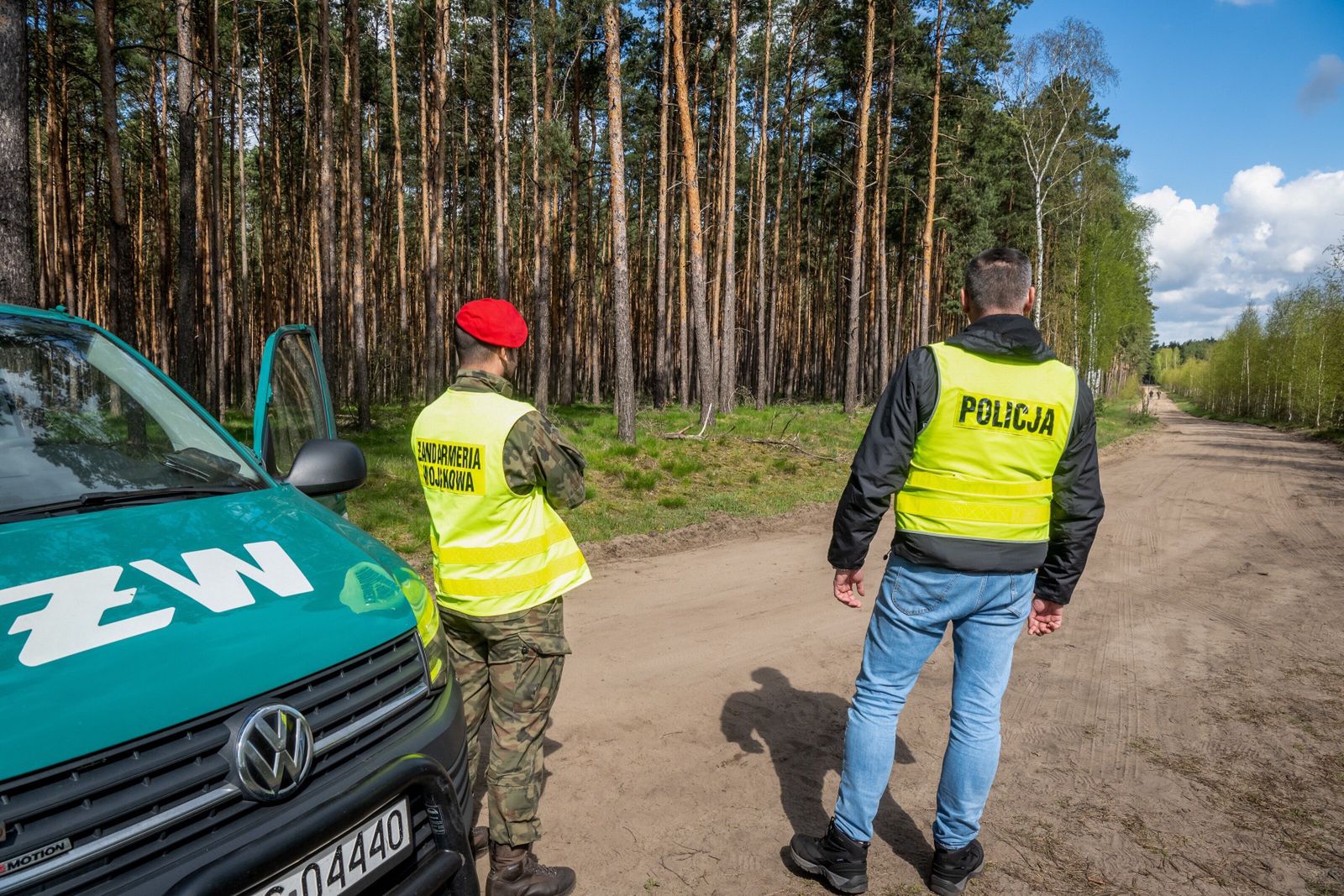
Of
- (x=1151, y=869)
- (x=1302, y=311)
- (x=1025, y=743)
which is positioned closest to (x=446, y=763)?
(x=1151, y=869)

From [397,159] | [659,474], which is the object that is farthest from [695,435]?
[397,159]

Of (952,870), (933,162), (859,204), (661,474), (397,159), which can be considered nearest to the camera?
(952,870)

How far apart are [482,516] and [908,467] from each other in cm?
160

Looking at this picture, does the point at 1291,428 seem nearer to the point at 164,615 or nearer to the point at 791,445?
the point at 791,445

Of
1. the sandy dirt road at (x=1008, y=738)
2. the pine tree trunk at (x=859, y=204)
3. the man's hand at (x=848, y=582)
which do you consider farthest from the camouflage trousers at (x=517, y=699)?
the pine tree trunk at (x=859, y=204)

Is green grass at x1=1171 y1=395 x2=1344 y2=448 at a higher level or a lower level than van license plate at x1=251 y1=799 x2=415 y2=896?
lower

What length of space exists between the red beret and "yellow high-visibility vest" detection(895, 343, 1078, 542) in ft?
5.13

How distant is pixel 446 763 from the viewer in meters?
2.23

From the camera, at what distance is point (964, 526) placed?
2.79 metres

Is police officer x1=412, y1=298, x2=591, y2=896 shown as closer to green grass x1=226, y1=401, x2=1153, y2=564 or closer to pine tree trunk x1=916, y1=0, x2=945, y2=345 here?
green grass x1=226, y1=401, x2=1153, y2=564

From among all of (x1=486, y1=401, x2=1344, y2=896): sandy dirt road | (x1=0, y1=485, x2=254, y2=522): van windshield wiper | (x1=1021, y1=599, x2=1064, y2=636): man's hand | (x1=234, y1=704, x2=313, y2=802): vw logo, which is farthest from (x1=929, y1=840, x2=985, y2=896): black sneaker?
(x1=0, y1=485, x2=254, y2=522): van windshield wiper

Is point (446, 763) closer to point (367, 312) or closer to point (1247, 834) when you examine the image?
point (1247, 834)

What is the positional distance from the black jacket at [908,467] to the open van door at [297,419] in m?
1.97

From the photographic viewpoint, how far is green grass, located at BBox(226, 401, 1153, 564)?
934 centimetres
